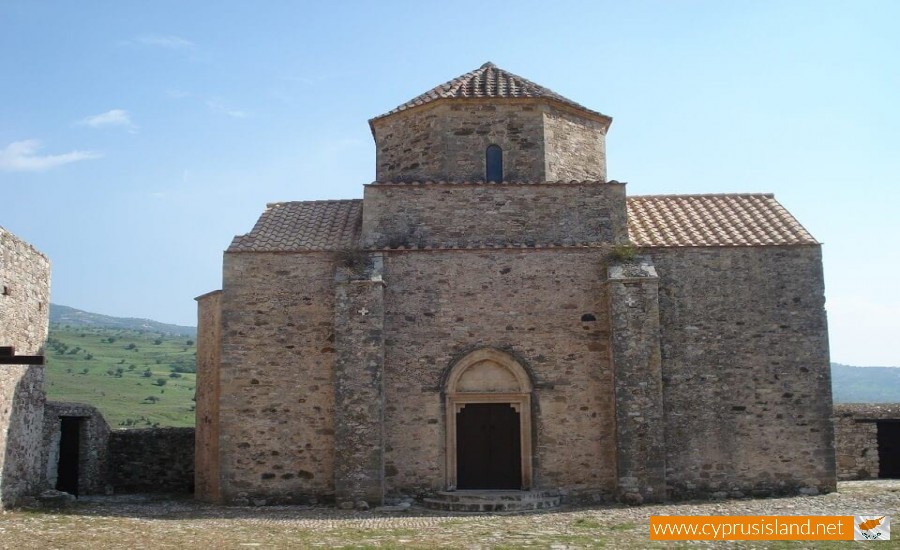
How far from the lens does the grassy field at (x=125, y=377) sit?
4184cm

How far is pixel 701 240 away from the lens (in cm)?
1695

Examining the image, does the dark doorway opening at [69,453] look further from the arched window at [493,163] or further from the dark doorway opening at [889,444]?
the dark doorway opening at [889,444]

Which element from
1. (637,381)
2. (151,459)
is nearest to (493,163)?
(637,381)

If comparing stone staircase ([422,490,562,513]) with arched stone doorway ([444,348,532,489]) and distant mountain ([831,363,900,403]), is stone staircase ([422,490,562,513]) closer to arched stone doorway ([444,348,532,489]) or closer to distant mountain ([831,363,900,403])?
arched stone doorway ([444,348,532,489])

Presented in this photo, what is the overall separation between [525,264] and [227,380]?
6.32 metres

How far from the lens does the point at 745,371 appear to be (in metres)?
16.4

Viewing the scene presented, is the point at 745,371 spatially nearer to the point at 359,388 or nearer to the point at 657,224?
the point at 657,224

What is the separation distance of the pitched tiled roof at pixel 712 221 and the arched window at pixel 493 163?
3.03 meters

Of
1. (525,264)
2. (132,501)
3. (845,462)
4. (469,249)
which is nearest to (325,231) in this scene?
(469,249)

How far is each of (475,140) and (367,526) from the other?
8.91 metres

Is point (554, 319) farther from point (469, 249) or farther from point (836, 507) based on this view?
point (836, 507)

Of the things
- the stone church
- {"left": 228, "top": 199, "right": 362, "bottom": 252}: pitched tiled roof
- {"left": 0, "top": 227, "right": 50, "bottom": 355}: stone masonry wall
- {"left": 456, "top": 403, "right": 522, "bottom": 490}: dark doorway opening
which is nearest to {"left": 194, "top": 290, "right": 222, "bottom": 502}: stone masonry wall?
the stone church

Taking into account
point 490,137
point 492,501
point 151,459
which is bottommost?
point 492,501

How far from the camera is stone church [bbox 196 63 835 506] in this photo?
15836 millimetres
